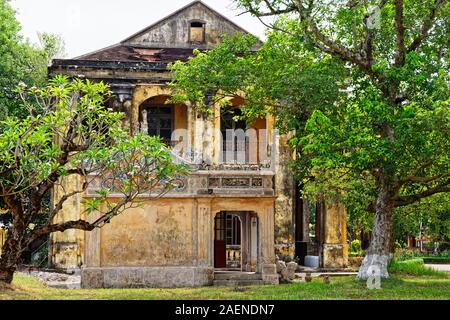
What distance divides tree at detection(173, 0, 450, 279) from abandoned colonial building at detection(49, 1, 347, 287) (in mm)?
2286

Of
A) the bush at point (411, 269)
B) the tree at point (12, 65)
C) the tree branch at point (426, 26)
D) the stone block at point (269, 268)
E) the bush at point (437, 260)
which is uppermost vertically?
the tree at point (12, 65)

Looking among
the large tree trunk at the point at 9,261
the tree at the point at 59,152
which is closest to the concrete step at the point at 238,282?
the tree at the point at 59,152

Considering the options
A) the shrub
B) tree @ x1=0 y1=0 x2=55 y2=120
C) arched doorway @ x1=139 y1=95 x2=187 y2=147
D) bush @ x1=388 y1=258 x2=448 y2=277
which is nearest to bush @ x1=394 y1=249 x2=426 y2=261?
the shrub

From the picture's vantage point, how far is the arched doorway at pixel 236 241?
887 inches

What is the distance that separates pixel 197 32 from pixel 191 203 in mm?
11253

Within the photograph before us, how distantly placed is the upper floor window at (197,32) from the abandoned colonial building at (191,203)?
0.04 metres

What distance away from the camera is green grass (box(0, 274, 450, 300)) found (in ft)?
51.1

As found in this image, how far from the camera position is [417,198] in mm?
19281

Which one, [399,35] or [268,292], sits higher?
[399,35]

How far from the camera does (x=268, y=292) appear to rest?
17.2 meters

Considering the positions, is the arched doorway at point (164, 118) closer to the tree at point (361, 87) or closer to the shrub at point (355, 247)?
the tree at point (361, 87)

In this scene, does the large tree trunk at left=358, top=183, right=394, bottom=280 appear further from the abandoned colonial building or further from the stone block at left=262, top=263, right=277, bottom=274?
the abandoned colonial building

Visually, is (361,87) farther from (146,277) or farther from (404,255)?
(404,255)

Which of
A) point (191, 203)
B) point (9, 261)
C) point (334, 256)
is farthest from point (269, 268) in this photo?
point (9, 261)
